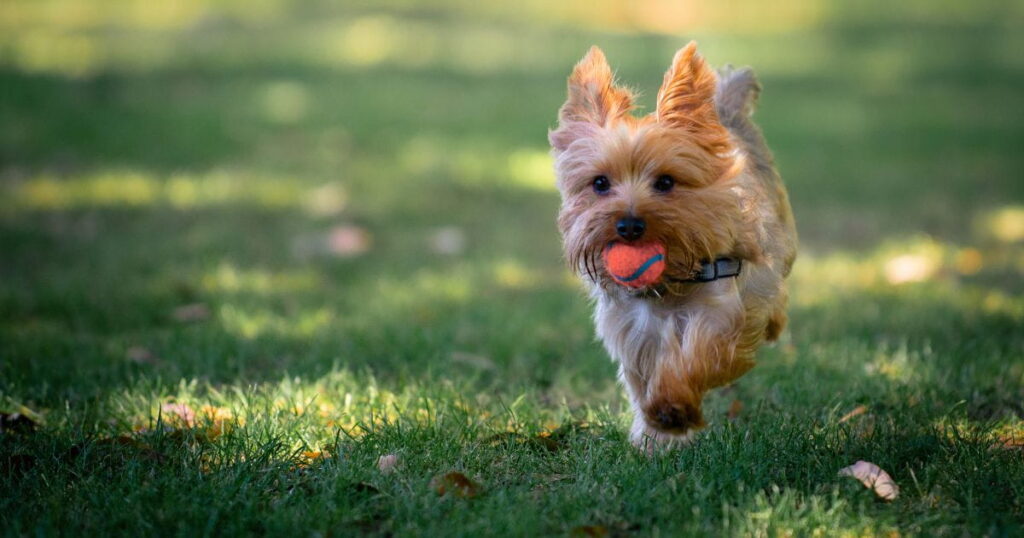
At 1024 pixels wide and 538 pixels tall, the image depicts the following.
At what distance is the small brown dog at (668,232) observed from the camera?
3.75 metres

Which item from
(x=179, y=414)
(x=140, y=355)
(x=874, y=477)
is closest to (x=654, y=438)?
(x=874, y=477)

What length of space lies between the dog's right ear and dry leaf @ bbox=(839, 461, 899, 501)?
1.48 metres

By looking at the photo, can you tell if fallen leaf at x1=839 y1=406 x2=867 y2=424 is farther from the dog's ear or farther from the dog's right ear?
the dog's right ear

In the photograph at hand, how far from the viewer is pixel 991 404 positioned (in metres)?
4.59

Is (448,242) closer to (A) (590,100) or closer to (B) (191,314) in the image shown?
(B) (191,314)

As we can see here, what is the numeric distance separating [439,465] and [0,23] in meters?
15.4

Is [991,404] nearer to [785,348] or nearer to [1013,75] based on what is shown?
[785,348]

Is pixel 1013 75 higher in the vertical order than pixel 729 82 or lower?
lower

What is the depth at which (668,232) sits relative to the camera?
3.71 m

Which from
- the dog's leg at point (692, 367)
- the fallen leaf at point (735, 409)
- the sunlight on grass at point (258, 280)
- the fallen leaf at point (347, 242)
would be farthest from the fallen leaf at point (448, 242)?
the dog's leg at point (692, 367)

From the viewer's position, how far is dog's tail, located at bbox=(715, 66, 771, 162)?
16.1ft

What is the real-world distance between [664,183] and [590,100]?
469 mm

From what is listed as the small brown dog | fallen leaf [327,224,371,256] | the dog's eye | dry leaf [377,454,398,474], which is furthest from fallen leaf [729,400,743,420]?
fallen leaf [327,224,371,256]

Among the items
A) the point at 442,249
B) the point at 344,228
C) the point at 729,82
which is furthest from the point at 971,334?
the point at 344,228
